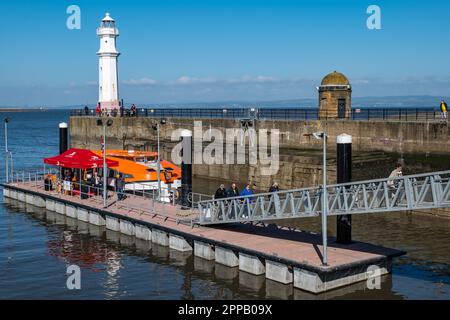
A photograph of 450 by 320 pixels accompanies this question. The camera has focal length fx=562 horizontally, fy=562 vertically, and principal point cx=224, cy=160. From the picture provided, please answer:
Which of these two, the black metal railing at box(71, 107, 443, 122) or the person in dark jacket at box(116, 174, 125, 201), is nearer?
the person in dark jacket at box(116, 174, 125, 201)

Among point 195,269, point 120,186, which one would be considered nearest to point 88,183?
point 120,186

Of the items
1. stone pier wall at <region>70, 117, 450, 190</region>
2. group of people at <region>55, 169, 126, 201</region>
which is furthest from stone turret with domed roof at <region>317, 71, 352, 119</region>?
group of people at <region>55, 169, 126, 201</region>

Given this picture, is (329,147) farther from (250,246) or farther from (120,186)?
(250,246)

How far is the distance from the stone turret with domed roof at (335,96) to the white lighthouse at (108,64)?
94.1ft

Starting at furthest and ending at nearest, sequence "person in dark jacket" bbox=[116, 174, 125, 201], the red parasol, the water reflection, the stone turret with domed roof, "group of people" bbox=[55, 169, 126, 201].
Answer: the stone turret with domed roof, "group of people" bbox=[55, 169, 126, 201], "person in dark jacket" bbox=[116, 174, 125, 201], the red parasol, the water reflection

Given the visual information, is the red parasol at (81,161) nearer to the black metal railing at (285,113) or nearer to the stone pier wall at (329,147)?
the stone pier wall at (329,147)

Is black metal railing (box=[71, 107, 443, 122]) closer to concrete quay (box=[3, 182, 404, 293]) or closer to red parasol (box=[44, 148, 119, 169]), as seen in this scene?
concrete quay (box=[3, 182, 404, 293])

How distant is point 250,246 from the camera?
1969cm

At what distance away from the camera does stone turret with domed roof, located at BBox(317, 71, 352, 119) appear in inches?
1533

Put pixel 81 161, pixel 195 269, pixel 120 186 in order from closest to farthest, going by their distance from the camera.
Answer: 1. pixel 195 269
2. pixel 81 161
3. pixel 120 186

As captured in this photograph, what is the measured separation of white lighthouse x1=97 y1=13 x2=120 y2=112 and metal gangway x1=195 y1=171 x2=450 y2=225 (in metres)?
40.4

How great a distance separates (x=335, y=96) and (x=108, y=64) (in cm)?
3000

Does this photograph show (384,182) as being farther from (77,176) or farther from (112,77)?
(112,77)

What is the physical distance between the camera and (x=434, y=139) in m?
31.5
